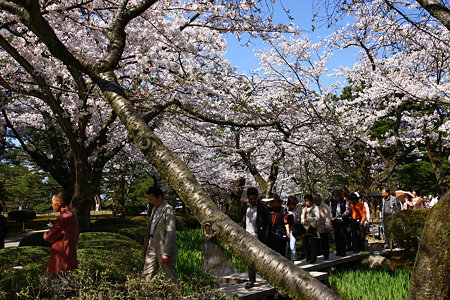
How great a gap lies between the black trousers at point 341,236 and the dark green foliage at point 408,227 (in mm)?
1479

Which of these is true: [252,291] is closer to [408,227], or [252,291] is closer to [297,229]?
[297,229]

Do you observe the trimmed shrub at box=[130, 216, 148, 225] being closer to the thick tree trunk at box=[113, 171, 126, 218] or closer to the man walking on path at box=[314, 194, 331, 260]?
the thick tree trunk at box=[113, 171, 126, 218]

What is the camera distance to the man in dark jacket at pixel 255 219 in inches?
257

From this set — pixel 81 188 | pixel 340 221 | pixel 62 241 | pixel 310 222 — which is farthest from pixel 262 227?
pixel 81 188

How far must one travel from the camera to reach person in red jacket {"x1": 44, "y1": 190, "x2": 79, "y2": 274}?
4539 millimetres

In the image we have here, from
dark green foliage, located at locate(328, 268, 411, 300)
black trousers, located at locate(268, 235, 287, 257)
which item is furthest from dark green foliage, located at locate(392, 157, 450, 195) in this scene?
dark green foliage, located at locate(328, 268, 411, 300)

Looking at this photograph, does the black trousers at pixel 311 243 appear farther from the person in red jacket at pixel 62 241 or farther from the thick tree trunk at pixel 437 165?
the thick tree trunk at pixel 437 165

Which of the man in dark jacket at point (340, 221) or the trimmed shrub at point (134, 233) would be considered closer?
the man in dark jacket at point (340, 221)

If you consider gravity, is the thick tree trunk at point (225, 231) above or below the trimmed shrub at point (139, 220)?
above

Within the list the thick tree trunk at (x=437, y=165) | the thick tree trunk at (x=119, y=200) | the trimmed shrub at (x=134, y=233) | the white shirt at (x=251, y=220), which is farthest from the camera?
the thick tree trunk at (x=119, y=200)

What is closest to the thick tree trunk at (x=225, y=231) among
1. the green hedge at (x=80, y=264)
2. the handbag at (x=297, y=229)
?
the green hedge at (x=80, y=264)

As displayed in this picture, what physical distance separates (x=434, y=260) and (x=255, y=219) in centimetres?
467

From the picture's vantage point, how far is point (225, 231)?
1.74 meters

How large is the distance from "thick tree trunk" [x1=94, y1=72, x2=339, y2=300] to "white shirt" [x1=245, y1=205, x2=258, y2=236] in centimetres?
450
